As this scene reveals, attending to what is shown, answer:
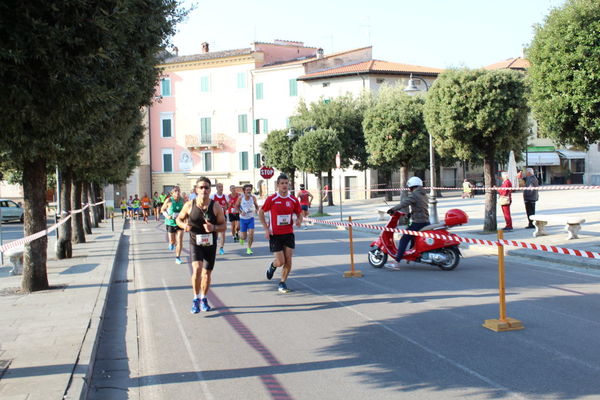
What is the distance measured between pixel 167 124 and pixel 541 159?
36.8 m

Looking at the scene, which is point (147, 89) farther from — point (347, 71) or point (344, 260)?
point (347, 71)

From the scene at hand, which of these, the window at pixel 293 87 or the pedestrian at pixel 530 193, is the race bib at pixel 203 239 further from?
the window at pixel 293 87

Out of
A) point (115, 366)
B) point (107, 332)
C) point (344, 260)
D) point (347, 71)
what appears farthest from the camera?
point (347, 71)

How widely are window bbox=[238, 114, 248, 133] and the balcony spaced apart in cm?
201

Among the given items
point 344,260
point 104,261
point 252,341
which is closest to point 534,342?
point 252,341

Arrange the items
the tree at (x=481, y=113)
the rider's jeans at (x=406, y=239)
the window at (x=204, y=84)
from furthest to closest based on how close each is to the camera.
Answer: the window at (x=204, y=84), the tree at (x=481, y=113), the rider's jeans at (x=406, y=239)

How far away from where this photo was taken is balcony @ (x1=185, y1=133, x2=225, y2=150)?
198 feet

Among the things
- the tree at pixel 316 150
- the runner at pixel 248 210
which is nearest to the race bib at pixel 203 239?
the runner at pixel 248 210

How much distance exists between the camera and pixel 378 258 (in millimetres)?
12359

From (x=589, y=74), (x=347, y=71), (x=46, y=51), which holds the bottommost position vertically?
(x=46, y=51)

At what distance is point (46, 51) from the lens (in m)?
5.61

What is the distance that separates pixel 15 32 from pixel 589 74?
9783mm

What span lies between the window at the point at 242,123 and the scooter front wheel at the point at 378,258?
47.9 meters

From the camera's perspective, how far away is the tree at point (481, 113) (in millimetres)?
16094
